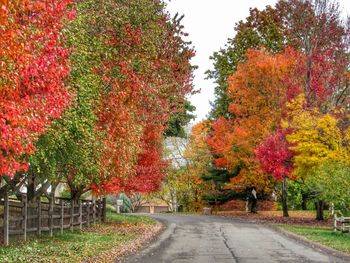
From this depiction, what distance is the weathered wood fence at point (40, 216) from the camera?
57.6 feet

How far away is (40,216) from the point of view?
20.3m

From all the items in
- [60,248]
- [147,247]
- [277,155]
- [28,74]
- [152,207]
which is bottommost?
[152,207]

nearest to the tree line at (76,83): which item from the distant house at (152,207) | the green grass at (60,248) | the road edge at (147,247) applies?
the green grass at (60,248)

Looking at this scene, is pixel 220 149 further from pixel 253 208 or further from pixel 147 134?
pixel 147 134

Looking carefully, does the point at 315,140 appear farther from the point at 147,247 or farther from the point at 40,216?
the point at 40,216

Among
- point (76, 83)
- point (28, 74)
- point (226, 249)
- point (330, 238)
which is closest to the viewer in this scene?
point (28, 74)

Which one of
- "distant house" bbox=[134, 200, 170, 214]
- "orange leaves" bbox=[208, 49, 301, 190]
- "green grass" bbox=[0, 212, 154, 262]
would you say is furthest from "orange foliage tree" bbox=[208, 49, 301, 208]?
"distant house" bbox=[134, 200, 170, 214]

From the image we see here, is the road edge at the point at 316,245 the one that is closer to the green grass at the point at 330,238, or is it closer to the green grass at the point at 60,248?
the green grass at the point at 330,238

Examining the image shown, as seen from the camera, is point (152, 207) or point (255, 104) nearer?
point (255, 104)

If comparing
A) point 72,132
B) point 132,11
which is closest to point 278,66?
point 132,11

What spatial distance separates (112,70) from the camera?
55.2ft

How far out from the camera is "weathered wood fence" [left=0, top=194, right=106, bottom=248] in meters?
17.5

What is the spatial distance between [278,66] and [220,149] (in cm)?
816

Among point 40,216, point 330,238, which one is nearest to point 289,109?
point 330,238
